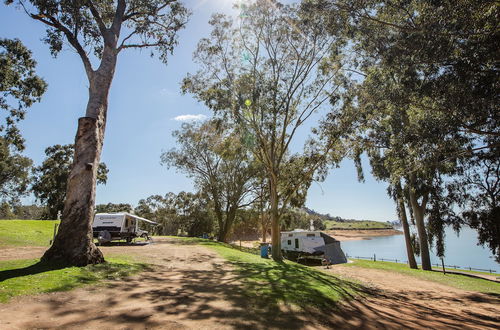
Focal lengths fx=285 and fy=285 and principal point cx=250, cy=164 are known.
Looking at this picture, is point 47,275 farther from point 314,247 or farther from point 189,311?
point 314,247

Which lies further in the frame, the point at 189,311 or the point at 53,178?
the point at 53,178

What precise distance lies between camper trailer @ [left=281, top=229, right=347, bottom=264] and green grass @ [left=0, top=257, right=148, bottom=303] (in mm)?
21308

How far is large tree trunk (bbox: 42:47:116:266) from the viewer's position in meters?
8.67

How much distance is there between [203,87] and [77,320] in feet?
56.6

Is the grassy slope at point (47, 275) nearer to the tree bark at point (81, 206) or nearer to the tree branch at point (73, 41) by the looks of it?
the tree bark at point (81, 206)

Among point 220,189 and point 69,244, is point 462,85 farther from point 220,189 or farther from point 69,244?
point 220,189

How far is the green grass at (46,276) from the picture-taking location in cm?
607

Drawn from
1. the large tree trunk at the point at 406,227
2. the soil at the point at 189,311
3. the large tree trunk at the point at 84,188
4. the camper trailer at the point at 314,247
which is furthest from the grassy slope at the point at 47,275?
the large tree trunk at the point at 406,227

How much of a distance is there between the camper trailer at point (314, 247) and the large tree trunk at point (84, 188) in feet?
70.9

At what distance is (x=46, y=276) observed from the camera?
7082 mm

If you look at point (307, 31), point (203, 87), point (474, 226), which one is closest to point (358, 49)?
point (307, 31)

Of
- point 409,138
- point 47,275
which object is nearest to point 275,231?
point 409,138

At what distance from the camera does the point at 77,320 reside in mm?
4805

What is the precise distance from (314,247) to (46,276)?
2493 cm
